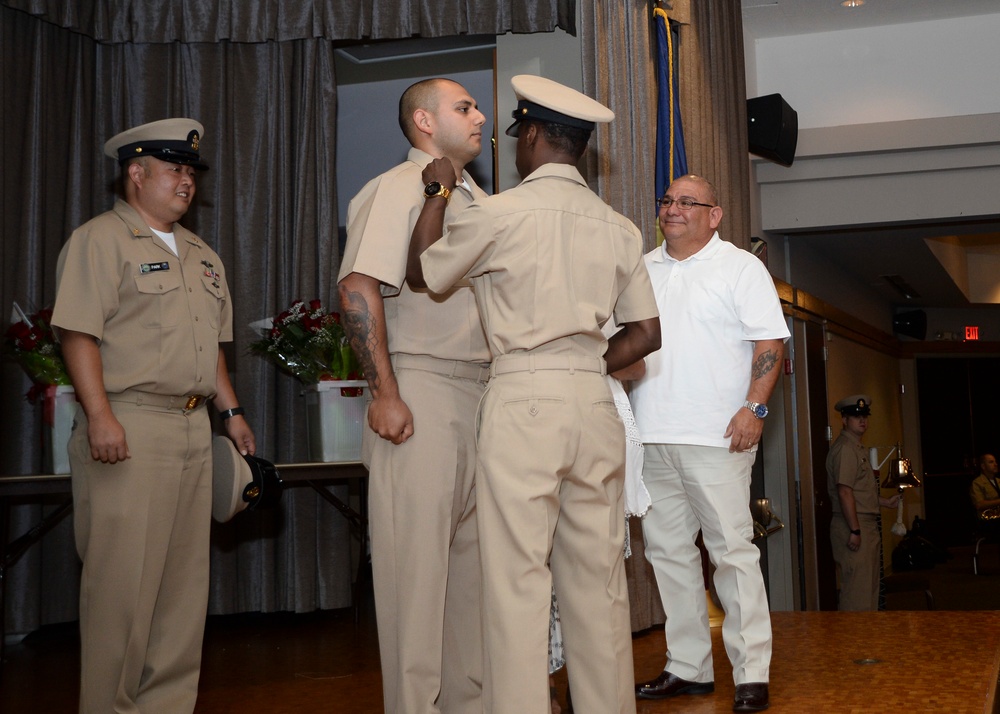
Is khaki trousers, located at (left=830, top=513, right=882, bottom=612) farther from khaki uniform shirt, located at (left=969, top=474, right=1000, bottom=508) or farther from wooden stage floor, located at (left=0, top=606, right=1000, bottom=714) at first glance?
khaki uniform shirt, located at (left=969, top=474, right=1000, bottom=508)

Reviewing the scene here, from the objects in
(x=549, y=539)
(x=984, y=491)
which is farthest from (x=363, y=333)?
(x=984, y=491)

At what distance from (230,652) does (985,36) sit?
576 cm

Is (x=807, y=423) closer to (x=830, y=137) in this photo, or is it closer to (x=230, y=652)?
(x=830, y=137)

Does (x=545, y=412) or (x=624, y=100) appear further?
(x=624, y=100)

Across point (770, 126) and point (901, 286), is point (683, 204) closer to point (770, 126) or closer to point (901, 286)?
point (770, 126)

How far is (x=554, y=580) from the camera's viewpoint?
2.36 metres

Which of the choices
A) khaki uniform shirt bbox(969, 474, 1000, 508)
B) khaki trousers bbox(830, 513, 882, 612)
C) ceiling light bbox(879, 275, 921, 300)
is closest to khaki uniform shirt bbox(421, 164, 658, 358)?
khaki trousers bbox(830, 513, 882, 612)

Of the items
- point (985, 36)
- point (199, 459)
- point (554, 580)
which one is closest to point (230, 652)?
point (199, 459)

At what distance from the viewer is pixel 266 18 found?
4648 millimetres

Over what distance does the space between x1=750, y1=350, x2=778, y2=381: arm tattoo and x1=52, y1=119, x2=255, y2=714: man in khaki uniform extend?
1.63 metres

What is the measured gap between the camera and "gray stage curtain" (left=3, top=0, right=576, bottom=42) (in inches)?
169

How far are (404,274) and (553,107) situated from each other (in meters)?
0.52

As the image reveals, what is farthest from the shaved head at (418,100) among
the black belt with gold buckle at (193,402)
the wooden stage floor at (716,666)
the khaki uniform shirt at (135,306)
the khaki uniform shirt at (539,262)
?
the wooden stage floor at (716,666)

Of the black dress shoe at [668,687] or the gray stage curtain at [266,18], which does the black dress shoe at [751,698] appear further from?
the gray stage curtain at [266,18]
